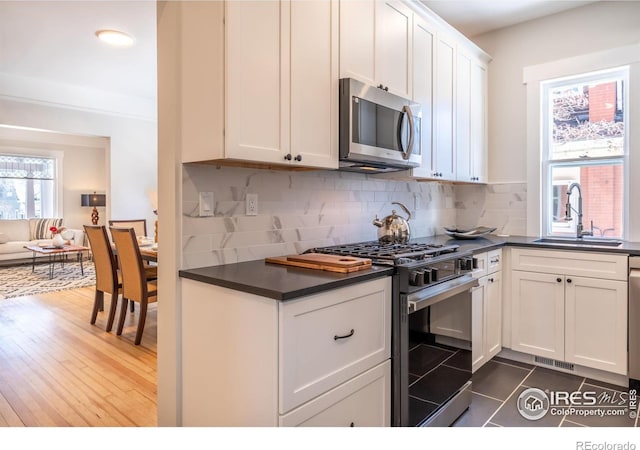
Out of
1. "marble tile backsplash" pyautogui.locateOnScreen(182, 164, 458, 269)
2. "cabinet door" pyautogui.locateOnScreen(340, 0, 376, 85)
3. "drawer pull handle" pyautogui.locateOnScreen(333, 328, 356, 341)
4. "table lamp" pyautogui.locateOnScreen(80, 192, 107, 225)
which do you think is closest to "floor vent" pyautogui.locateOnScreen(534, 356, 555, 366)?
"marble tile backsplash" pyautogui.locateOnScreen(182, 164, 458, 269)

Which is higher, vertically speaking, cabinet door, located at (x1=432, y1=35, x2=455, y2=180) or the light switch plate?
cabinet door, located at (x1=432, y1=35, x2=455, y2=180)

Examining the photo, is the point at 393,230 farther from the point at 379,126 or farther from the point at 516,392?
the point at 516,392

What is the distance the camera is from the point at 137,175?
22.2 feet

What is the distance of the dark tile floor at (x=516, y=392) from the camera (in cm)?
218

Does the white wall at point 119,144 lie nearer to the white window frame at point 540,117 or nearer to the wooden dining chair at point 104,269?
the wooden dining chair at point 104,269

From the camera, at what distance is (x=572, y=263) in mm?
2775

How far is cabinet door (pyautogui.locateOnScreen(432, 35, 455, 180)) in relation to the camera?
9.84 feet

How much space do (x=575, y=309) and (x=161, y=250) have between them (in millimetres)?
2696

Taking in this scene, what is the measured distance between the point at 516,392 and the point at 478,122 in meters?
2.27

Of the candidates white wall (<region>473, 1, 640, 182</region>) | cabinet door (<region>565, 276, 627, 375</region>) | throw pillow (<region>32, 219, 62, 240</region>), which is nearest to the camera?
cabinet door (<region>565, 276, 627, 375</region>)

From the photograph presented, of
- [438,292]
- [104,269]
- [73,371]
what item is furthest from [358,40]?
[104,269]

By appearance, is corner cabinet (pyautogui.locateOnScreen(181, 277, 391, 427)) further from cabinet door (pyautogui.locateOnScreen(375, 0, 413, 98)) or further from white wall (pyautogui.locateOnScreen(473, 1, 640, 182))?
white wall (pyautogui.locateOnScreen(473, 1, 640, 182))

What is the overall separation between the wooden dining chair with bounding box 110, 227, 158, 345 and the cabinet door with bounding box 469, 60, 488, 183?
298 centimetres

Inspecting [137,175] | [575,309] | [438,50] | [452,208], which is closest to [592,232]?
[575,309]
